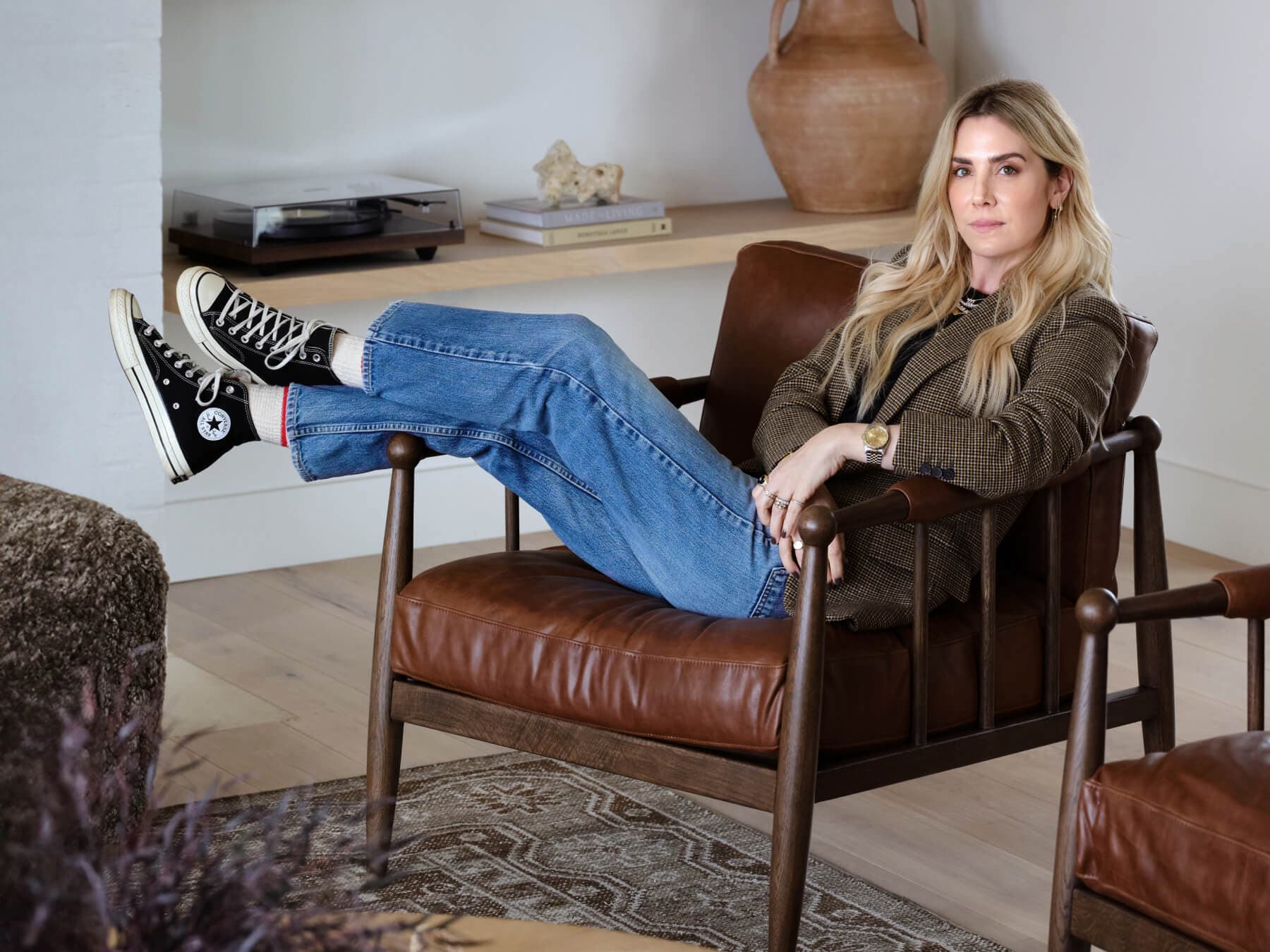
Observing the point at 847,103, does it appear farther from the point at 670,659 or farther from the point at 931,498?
the point at 670,659

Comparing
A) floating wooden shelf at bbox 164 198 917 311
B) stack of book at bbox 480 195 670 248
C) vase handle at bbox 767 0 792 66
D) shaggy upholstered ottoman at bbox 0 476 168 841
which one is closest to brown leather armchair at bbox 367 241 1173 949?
shaggy upholstered ottoman at bbox 0 476 168 841

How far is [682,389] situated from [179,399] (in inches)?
28.7

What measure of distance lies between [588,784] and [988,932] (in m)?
0.71

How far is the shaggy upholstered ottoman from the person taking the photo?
1736 mm

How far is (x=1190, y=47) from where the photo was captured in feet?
11.6

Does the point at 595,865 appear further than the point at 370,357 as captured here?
Yes

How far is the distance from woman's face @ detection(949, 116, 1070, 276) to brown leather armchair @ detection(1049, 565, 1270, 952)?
0.67 meters

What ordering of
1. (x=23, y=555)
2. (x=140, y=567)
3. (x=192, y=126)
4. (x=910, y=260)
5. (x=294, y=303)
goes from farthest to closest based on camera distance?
(x=192, y=126), (x=294, y=303), (x=910, y=260), (x=140, y=567), (x=23, y=555)

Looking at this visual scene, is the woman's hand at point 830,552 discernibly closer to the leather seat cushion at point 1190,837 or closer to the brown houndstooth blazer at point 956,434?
the brown houndstooth blazer at point 956,434

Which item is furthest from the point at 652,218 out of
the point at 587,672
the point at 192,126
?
the point at 587,672

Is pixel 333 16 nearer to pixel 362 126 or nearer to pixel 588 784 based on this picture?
pixel 362 126

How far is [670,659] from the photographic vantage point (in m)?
1.80

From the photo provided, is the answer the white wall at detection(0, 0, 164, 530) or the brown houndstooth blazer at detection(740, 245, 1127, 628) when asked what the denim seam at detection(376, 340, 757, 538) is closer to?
the brown houndstooth blazer at detection(740, 245, 1127, 628)

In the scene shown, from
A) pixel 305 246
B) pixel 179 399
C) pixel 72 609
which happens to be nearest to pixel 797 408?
pixel 179 399
